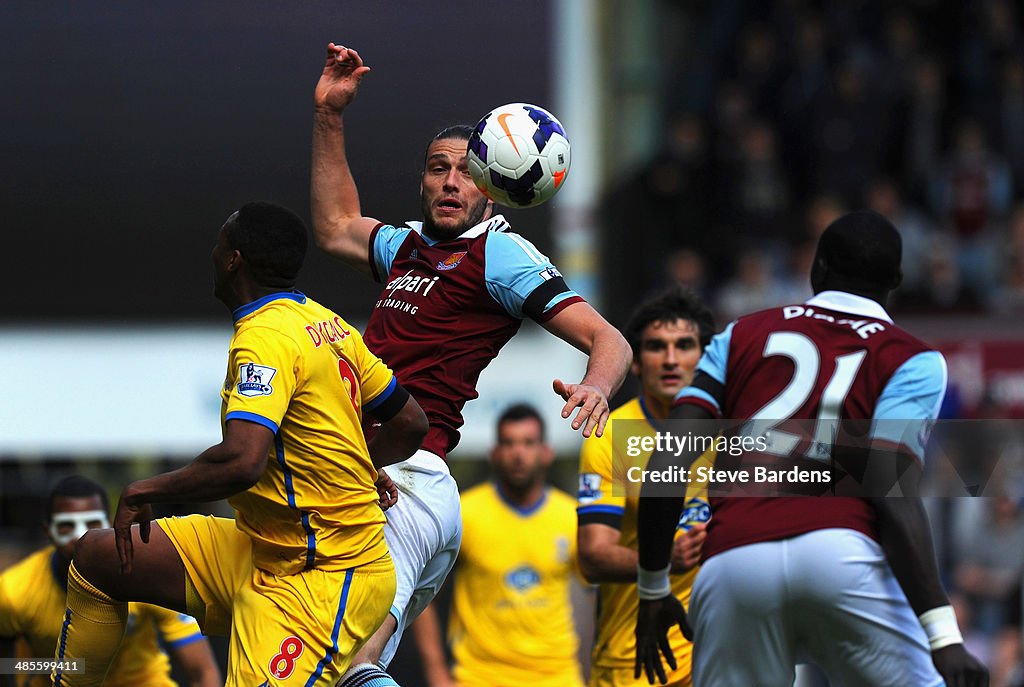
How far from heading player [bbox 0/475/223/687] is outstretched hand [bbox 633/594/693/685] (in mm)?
2047

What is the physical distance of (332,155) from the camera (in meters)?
6.79

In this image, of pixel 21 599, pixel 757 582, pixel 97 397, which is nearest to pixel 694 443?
pixel 757 582

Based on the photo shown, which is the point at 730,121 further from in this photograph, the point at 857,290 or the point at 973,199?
the point at 857,290

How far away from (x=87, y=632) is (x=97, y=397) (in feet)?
27.7

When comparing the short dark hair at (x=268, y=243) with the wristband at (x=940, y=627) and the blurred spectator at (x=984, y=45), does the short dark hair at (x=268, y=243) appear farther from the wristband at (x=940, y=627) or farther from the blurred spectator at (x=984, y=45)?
the blurred spectator at (x=984, y=45)

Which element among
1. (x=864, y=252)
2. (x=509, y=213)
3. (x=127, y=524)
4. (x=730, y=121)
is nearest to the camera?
(x=127, y=524)

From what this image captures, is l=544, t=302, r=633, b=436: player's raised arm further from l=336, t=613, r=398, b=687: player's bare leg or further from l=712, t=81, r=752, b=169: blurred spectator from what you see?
l=712, t=81, r=752, b=169: blurred spectator

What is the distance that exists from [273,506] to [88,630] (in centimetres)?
90

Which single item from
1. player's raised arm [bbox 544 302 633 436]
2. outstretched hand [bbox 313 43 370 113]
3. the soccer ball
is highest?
outstretched hand [bbox 313 43 370 113]

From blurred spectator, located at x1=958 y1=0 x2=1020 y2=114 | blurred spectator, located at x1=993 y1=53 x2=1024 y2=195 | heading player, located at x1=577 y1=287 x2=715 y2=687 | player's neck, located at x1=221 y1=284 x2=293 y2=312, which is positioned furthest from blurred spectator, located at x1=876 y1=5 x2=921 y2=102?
player's neck, located at x1=221 y1=284 x2=293 y2=312

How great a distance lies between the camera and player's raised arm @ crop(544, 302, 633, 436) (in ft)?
17.1

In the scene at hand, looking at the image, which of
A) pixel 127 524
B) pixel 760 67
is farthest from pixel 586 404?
pixel 760 67

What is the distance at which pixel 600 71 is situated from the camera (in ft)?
51.5

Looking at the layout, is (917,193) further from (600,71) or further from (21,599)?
(21,599)
